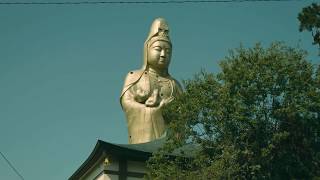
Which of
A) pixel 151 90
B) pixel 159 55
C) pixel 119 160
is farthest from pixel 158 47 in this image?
pixel 119 160

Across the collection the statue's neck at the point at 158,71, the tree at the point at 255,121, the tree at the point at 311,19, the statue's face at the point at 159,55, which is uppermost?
the statue's face at the point at 159,55

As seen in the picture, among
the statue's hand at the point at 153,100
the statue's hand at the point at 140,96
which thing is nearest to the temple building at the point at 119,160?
the statue's hand at the point at 153,100

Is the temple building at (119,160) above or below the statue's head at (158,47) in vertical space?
below

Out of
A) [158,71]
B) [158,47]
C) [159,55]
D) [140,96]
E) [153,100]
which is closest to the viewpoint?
[153,100]

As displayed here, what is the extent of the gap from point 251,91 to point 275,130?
1.14 m

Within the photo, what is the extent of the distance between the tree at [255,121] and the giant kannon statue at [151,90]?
8020 mm

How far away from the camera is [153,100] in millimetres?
22500

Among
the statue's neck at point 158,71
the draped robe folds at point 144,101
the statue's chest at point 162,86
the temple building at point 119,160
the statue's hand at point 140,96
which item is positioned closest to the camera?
the temple building at point 119,160

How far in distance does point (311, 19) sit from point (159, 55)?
383 inches

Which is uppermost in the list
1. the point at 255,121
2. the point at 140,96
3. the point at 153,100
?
the point at 140,96

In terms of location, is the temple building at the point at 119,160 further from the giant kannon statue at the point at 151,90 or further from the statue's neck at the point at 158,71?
the statue's neck at the point at 158,71

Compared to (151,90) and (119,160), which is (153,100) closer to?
(151,90)

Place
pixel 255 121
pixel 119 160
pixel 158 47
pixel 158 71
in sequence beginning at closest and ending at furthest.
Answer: pixel 255 121 → pixel 119 160 → pixel 158 47 → pixel 158 71

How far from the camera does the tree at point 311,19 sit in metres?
14.6
